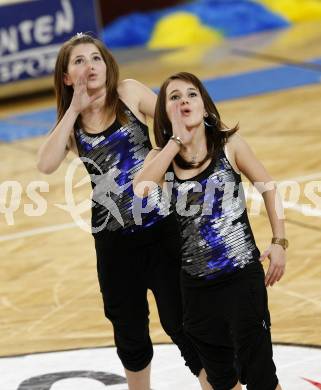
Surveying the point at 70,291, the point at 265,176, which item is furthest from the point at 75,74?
the point at 70,291

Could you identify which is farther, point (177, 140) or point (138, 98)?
point (138, 98)

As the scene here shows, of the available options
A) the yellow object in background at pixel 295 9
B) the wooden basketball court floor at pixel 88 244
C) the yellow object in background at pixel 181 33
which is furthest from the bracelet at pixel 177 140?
the yellow object in background at pixel 295 9

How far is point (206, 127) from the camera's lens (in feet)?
14.9

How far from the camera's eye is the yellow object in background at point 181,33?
17.4m

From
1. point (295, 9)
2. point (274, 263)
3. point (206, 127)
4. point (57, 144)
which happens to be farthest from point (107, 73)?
point (295, 9)

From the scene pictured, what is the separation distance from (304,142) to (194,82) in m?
6.34

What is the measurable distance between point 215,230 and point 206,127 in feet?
1.43

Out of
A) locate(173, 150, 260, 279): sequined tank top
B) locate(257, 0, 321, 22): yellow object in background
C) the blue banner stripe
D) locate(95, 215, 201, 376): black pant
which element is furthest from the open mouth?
locate(257, 0, 321, 22): yellow object in background

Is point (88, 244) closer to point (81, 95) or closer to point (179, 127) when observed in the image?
point (81, 95)

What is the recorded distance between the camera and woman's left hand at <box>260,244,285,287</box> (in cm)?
449

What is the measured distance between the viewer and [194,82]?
14.7 ft

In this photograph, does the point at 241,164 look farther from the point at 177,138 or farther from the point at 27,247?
the point at 27,247

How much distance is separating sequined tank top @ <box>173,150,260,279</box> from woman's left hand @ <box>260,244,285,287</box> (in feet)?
0.20

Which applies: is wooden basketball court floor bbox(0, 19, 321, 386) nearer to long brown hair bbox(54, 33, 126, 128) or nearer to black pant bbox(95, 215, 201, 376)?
black pant bbox(95, 215, 201, 376)
